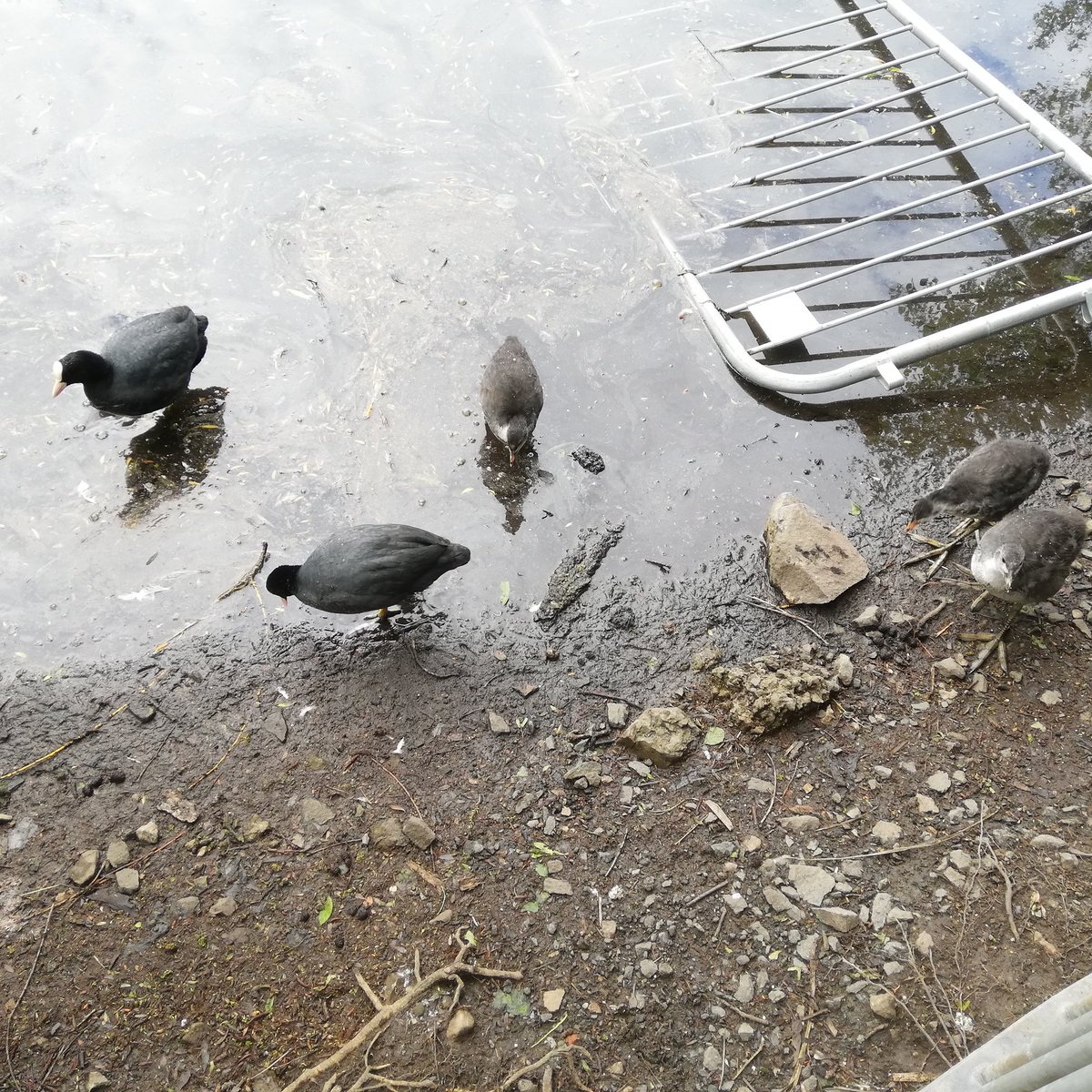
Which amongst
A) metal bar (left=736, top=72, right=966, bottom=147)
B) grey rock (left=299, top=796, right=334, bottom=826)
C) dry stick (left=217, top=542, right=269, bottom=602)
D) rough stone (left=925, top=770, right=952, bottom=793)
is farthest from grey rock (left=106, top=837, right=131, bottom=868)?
metal bar (left=736, top=72, right=966, bottom=147)

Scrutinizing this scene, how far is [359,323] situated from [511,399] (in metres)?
1.50

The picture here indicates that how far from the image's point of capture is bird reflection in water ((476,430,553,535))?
4.95m

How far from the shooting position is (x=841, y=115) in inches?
251

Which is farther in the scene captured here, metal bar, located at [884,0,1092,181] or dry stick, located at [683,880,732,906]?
metal bar, located at [884,0,1092,181]

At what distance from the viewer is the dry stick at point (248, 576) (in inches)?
180

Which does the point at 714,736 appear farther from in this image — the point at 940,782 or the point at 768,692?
the point at 940,782

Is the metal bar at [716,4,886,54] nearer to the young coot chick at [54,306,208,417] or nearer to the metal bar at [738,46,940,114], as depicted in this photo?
the metal bar at [738,46,940,114]

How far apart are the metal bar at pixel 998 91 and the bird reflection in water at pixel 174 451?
6.35 m

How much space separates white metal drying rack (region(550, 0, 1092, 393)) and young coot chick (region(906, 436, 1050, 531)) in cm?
80

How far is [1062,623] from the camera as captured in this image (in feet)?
14.7

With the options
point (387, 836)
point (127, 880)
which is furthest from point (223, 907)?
point (387, 836)

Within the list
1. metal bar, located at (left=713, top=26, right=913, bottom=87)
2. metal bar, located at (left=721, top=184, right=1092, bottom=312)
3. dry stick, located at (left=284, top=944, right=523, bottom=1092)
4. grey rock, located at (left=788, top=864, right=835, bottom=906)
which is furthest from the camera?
metal bar, located at (left=713, top=26, right=913, bottom=87)

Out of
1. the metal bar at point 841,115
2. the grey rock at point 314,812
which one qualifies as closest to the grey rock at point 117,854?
the grey rock at point 314,812

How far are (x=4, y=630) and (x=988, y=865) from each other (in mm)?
4949
